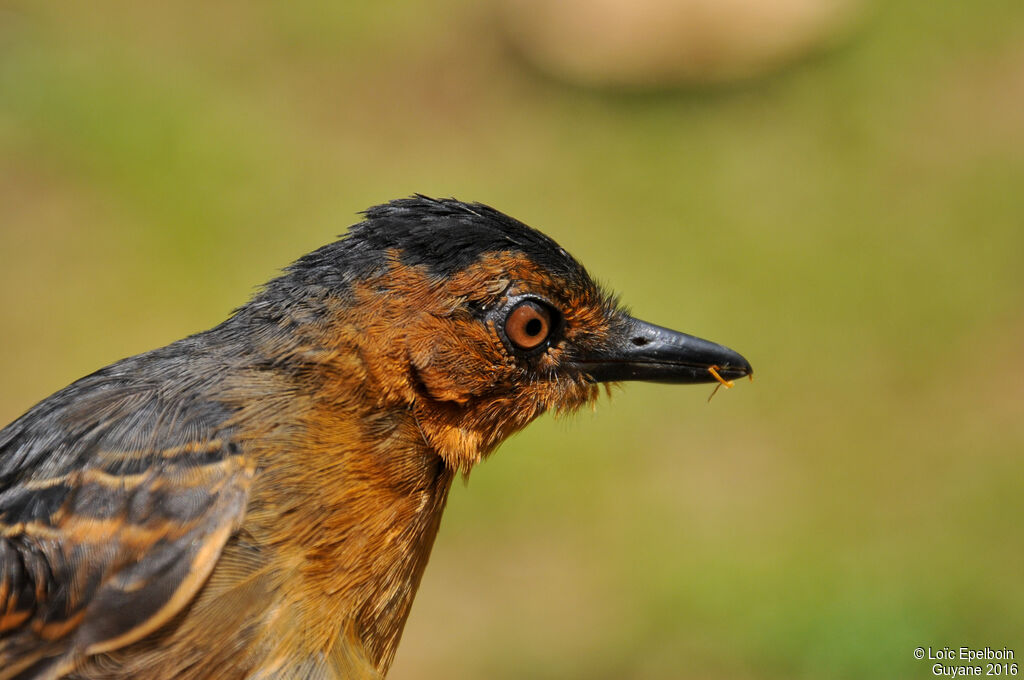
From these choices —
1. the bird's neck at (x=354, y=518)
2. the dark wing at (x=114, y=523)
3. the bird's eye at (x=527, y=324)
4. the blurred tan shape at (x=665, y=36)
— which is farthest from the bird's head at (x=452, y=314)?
the blurred tan shape at (x=665, y=36)

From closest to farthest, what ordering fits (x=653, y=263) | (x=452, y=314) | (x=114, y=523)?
(x=114, y=523) → (x=452, y=314) → (x=653, y=263)

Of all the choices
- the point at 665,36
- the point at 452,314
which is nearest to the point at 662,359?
the point at 452,314

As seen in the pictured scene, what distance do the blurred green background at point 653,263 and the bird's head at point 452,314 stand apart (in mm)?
3815

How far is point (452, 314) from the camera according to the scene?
3721 millimetres

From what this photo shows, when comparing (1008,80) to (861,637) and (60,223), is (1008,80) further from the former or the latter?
(60,223)

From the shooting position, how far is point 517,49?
528 inches

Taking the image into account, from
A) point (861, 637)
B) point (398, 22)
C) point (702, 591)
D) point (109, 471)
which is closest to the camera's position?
point (109, 471)

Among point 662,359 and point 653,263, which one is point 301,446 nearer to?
point 662,359

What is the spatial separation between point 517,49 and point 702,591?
7652 mm

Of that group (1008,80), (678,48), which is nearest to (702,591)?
(678,48)

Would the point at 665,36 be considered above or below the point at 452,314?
above

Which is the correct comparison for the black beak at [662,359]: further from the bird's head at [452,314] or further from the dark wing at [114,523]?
the dark wing at [114,523]

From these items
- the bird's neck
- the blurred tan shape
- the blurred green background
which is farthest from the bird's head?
the blurred tan shape

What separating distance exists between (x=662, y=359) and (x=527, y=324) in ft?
1.92
